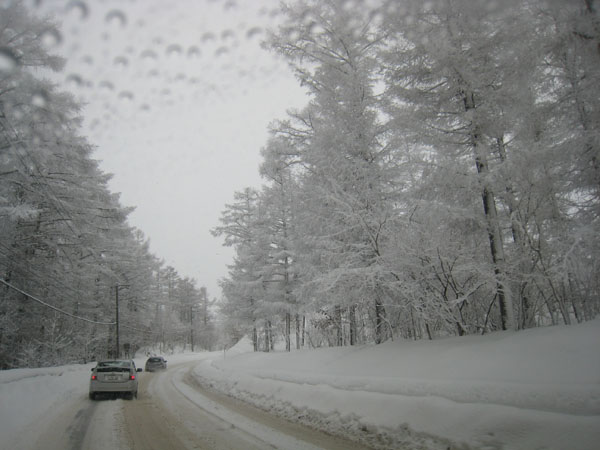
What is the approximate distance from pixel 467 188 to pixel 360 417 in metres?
5.53

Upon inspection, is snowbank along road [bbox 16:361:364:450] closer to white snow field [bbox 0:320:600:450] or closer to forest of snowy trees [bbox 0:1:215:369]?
white snow field [bbox 0:320:600:450]

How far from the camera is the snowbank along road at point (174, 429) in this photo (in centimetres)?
554

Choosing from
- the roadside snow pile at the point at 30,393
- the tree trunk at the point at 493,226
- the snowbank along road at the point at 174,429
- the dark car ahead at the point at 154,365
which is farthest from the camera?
the dark car ahead at the point at 154,365

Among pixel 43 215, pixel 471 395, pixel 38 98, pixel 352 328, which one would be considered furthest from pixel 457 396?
pixel 43 215

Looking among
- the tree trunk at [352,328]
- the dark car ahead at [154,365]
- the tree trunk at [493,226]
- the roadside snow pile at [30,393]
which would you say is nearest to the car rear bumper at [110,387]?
the roadside snow pile at [30,393]

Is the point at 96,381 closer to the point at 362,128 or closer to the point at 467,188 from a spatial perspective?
the point at 362,128

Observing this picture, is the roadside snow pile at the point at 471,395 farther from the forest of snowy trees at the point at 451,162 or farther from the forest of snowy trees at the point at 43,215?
the forest of snowy trees at the point at 43,215

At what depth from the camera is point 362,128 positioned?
10844mm

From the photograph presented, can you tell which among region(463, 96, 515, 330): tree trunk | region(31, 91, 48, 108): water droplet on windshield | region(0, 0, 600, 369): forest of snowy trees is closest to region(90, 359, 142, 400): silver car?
region(0, 0, 600, 369): forest of snowy trees

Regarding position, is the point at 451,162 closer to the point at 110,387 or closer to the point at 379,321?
the point at 379,321

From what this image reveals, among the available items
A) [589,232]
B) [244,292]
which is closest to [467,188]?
[589,232]

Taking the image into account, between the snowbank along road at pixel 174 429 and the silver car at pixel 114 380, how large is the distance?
173cm

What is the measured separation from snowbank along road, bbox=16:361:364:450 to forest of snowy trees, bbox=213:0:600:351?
3.18 meters

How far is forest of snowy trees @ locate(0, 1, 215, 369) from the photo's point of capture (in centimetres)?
1008
